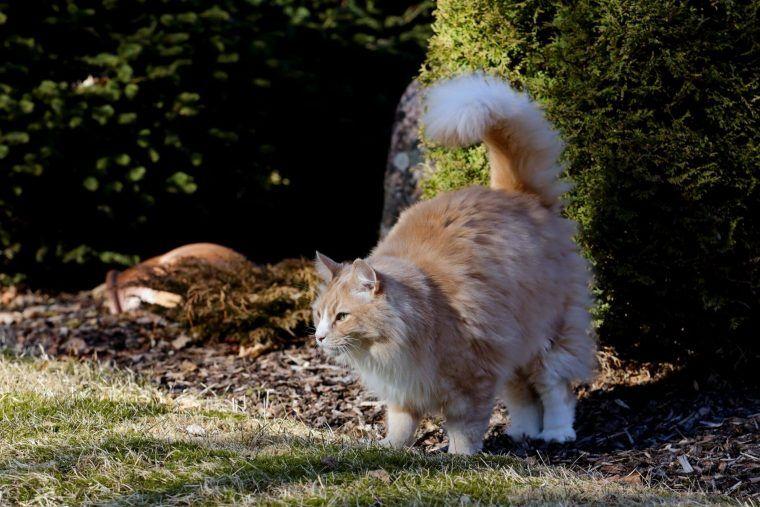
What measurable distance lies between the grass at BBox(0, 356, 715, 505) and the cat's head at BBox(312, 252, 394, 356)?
1.47 feet

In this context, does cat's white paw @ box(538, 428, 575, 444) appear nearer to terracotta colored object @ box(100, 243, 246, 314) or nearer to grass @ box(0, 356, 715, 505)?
grass @ box(0, 356, 715, 505)

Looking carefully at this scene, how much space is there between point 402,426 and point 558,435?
3.00ft

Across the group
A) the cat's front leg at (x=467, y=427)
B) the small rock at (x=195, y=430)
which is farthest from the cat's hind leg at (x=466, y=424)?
the small rock at (x=195, y=430)

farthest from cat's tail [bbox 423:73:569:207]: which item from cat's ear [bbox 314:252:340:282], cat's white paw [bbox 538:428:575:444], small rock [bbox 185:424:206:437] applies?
small rock [bbox 185:424:206:437]

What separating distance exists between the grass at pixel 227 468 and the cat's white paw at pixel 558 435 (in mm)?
914

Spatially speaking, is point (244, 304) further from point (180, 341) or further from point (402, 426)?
point (402, 426)

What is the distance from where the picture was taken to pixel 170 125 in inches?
324

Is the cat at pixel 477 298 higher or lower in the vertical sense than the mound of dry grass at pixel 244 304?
higher

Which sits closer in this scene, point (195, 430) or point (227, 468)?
point (227, 468)

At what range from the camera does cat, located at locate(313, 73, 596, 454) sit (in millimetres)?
4250

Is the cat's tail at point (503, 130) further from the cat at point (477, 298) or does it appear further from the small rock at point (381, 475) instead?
the small rock at point (381, 475)

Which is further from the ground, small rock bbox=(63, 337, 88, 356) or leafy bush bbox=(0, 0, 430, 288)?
leafy bush bbox=(0, 0, 430, 288)

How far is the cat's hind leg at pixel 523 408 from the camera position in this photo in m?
5.05

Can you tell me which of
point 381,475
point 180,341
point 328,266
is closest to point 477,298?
point 328,266
